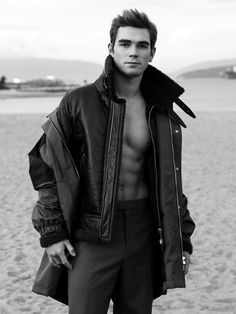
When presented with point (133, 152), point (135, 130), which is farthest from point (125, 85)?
point (133, 152)

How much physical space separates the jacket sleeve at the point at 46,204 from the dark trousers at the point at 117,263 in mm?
176

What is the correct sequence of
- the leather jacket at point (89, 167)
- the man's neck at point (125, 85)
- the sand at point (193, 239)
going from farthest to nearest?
the sand at point (193, 239) → the man's neck at point (125, 85) → the leather jacket at point (89, 167)

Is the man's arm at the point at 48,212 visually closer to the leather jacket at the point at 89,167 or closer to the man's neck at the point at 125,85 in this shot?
the leather jacket at the point at 89,167

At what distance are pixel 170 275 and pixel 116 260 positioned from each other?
29 cm

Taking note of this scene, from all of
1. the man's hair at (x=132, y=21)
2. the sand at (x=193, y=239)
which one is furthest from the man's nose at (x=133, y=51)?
the sand at (x=193, y=239)

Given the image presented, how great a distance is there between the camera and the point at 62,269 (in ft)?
9.04

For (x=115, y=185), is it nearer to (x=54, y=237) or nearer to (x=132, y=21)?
(x=54, y=237)

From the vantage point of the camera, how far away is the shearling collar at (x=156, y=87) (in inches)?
105

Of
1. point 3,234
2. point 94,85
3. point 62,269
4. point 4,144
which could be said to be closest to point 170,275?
point 62,269

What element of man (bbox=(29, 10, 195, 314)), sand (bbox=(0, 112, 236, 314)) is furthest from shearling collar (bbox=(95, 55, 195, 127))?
sand (bbox=(0, 112, 236, 314))

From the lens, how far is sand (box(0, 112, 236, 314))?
5.01 m

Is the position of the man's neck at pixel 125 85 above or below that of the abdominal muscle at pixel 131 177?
above

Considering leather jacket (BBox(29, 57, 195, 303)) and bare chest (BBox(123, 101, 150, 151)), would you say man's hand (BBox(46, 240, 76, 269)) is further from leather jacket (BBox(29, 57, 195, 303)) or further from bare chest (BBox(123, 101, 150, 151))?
bare chest (BBox(123, 101, 150, 151))

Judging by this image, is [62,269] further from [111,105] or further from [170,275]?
[111,105]
